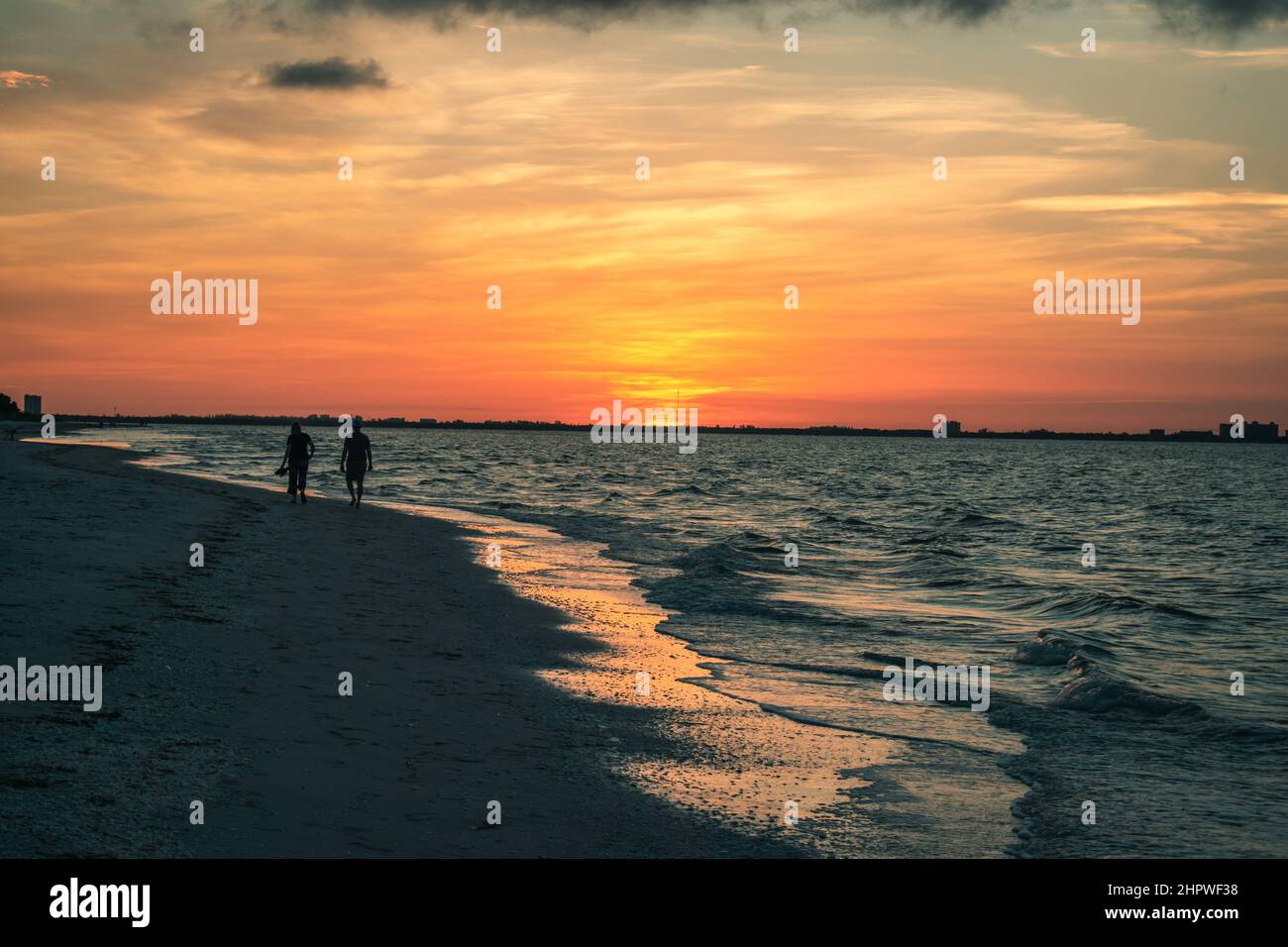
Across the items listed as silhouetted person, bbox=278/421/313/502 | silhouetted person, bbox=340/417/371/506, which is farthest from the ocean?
silhouetted person, bbox=278/421/313/502

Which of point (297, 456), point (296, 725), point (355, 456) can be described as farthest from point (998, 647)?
point (297, 456)

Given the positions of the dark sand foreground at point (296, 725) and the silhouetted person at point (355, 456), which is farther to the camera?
the silhouetted person at point (355, 456)

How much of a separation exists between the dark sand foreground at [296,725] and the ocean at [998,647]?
78.5 inches

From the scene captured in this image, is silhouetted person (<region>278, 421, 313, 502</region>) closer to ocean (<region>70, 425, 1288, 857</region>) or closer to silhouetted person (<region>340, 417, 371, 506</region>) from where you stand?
silhouetted person (<region>340, 417, 371, 506</region>)

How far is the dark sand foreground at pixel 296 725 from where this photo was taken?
5.86 m

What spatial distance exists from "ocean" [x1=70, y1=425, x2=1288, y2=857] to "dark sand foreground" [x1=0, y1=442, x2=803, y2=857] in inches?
78.5

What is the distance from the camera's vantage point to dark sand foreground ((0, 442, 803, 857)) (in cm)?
586

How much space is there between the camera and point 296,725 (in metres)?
7.99

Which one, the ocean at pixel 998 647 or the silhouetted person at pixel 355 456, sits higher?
the silhouetted person at pixel 355 456

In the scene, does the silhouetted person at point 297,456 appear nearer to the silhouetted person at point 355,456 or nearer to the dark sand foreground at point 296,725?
the silhouetted person at point 355,456

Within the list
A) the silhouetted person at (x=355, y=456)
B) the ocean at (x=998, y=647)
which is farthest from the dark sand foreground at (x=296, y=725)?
the silhouetted person at (x=355, y=456)
